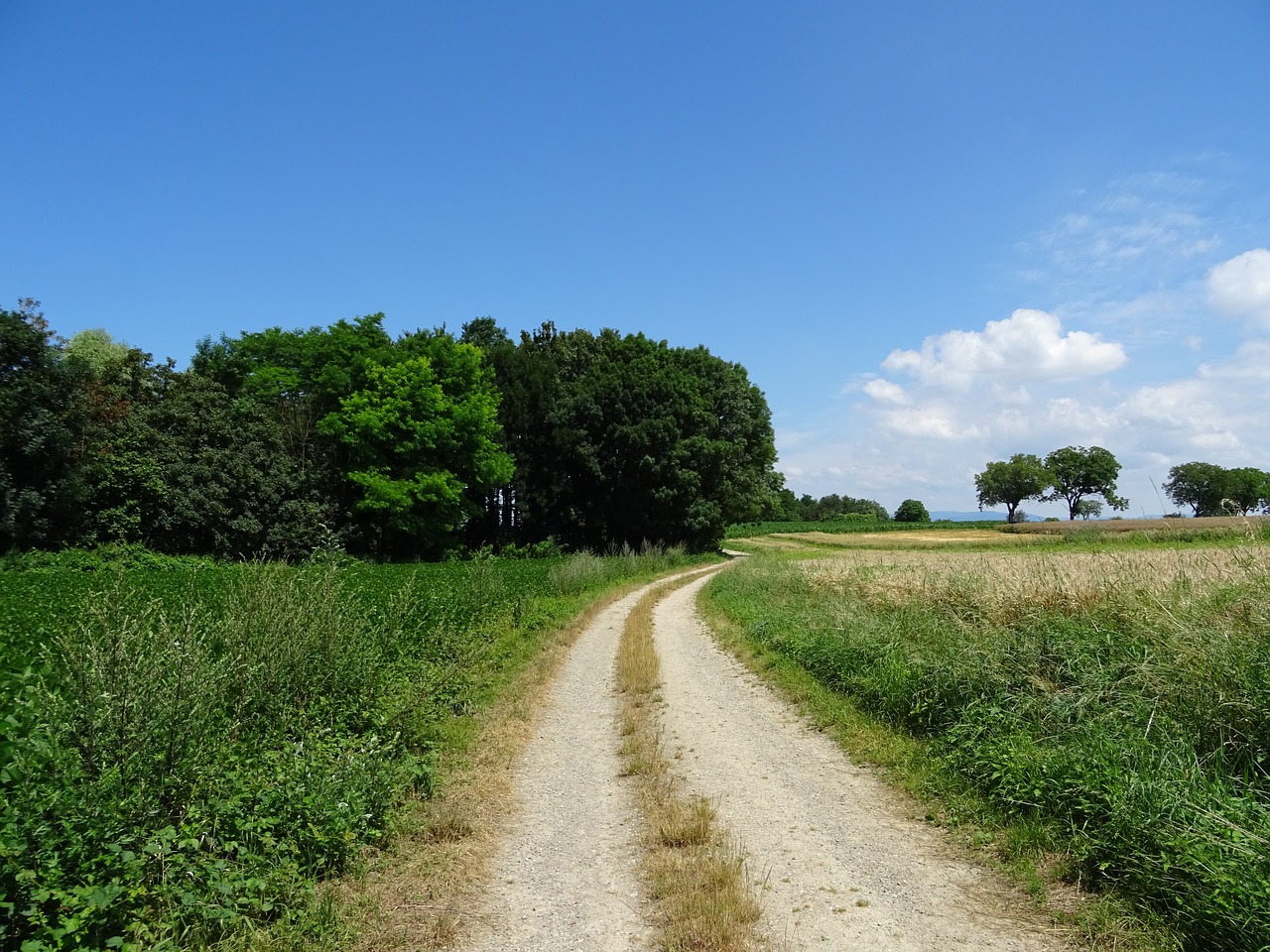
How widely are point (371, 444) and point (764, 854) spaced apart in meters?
37.3

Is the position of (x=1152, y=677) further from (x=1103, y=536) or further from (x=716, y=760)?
(x=1103, y=536)

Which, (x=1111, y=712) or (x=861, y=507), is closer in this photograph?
(x=1111, y=712)

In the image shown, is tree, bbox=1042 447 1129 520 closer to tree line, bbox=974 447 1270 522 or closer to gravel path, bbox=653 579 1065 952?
tree line, bbox=974 447 1270 522

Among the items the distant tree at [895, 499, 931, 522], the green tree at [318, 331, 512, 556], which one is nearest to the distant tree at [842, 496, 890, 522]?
the distant tree at [895, 499, 931, 522]

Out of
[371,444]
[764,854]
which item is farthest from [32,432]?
[764,854]

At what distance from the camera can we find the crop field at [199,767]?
3.90m

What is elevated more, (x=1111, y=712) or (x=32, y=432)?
(x=32, y=432)

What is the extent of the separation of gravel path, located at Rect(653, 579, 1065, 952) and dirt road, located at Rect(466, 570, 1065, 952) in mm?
15

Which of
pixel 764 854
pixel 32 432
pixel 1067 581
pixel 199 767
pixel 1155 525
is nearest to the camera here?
pixel 199 767

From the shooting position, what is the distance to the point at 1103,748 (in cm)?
600

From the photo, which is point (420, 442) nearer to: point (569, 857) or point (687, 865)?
point (569, 857)

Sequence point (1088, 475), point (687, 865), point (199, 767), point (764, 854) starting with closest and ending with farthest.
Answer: point (199, 767)
point (687, 865)
point (764, 854)
point (1088, 475)

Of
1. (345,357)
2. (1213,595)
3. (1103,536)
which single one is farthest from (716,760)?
(345,357)

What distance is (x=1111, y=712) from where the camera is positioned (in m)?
6.63
